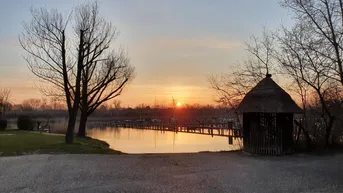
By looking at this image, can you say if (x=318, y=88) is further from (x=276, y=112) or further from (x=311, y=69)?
(x=276, y=112)

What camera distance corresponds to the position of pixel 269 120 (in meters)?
14.8

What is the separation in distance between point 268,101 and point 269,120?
2.82 ft

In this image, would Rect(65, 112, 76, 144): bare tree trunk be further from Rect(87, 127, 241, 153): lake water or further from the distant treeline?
the distant treeline

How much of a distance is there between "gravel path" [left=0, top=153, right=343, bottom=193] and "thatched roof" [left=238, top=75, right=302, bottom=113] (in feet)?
6.48

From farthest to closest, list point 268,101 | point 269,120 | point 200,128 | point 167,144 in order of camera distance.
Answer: point 200,128 < point 167,144 < point 269,120 < point 268,101

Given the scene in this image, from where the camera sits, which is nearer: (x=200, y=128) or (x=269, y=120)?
(x=269, y=120)

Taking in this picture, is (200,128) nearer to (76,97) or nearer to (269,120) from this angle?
(76,97)

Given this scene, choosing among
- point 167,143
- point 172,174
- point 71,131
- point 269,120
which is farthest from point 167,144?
point 172,174

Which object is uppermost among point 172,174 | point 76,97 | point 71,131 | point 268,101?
point 76,97

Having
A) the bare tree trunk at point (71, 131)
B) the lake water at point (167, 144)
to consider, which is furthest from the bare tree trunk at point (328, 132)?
the bare tree trunk at point (71, 131)

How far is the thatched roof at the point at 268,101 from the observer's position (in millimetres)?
14248

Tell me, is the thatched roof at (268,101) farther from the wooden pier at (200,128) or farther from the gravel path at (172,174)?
the wooden pier at (200,128)

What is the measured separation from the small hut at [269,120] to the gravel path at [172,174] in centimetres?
93

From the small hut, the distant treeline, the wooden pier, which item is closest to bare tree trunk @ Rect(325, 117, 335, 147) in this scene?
the small hut
